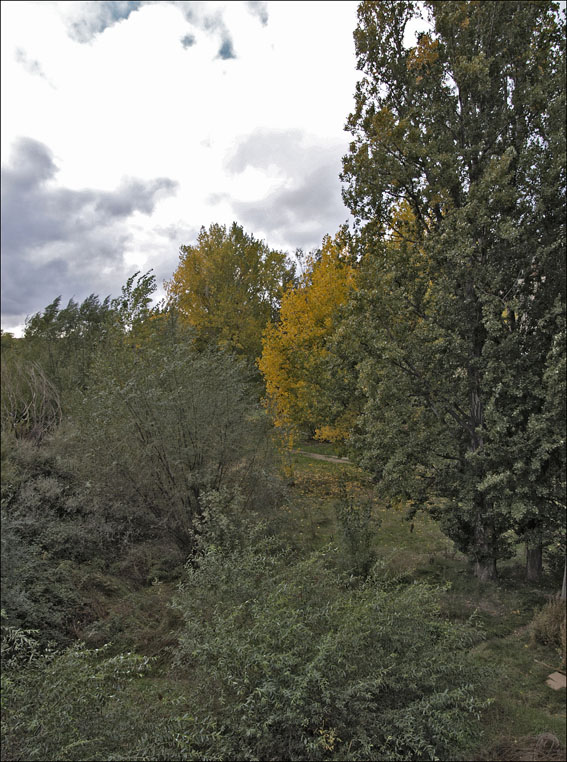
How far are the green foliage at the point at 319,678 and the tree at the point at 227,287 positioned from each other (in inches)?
684

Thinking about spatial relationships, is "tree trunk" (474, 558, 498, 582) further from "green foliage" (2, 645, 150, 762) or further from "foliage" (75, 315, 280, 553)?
"green foliage" (2, 645, 150, 762)

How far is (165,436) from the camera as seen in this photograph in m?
7.34

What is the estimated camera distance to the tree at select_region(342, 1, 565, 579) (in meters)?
6.34

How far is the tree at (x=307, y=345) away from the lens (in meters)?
12.4

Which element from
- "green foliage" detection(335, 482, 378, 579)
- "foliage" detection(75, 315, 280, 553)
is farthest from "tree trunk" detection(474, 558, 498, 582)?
"foliage" detection(75, 315, 280, 553)

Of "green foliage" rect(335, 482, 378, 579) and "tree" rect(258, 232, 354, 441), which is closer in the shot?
"green foliage" rect(335, 482, 378, 579)

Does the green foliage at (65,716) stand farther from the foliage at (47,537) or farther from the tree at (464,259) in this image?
the tree at (464,259)

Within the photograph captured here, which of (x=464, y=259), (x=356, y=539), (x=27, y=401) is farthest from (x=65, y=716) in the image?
(x=464, y=259)

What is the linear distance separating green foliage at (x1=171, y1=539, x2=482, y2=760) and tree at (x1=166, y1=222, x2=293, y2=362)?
57.0 feet

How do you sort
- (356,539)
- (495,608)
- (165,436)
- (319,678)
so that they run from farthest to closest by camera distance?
(165,436)
(356,539)
(495,608)
(319,678)

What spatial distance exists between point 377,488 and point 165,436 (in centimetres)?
352

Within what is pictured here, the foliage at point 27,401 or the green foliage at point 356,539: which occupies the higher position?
the foliage at point 27,401

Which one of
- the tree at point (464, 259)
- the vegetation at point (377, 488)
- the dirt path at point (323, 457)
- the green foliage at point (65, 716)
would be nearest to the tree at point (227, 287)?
the dirt path at point (323, 457)

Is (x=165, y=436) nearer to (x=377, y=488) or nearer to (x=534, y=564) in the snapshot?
(x=377, y=488)
